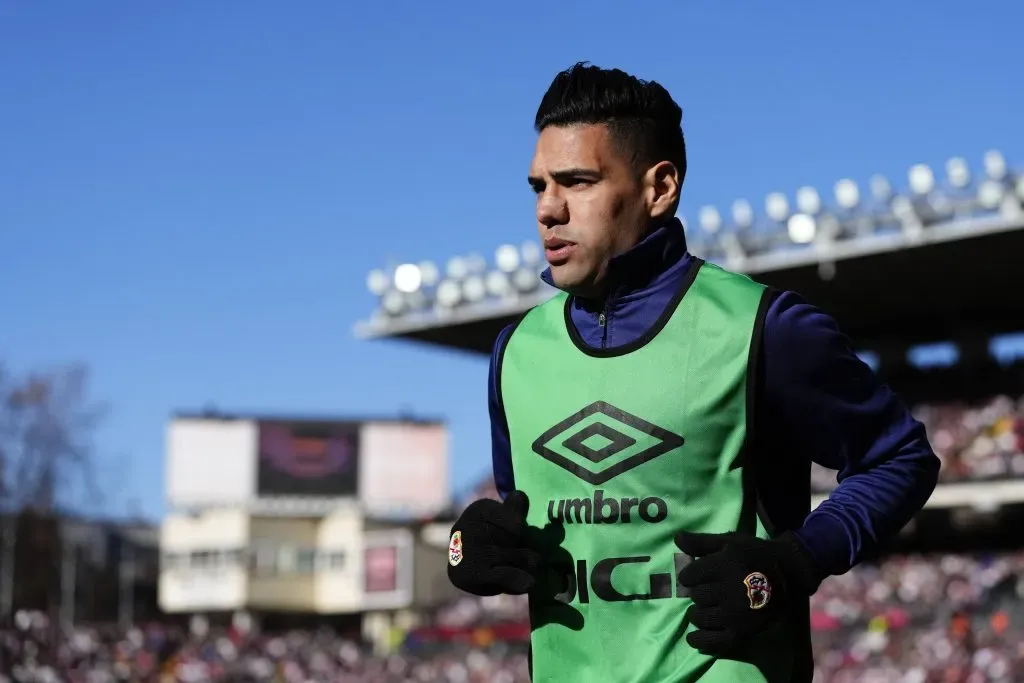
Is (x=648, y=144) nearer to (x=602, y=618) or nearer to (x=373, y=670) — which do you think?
(x=602, y=618)

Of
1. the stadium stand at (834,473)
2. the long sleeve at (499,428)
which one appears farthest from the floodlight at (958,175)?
the long sleeve at (499,428)

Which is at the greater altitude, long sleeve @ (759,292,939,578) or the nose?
the nose

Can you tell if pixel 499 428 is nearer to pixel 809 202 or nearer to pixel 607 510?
pixel 607 510

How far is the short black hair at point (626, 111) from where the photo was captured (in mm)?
2990

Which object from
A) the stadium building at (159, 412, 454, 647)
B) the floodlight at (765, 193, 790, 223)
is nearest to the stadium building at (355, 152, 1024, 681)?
the floodlight at (765, 193, 790, 223)

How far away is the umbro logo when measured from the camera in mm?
2928

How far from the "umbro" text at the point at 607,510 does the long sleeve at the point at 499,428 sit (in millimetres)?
268

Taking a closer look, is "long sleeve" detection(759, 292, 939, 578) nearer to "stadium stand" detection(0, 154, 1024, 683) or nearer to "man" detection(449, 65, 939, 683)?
"man" detection(449, 65, 939, 683)

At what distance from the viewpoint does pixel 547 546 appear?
305 cm

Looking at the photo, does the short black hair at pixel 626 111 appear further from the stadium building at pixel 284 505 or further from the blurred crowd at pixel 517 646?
the stadium building at pixel 284 505

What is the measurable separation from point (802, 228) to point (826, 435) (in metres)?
28.1

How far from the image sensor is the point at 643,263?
119 inches

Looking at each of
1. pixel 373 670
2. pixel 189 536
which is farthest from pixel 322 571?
pixel 373 670

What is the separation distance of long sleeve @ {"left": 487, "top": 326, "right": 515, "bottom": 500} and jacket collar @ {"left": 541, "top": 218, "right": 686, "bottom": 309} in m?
0.24
